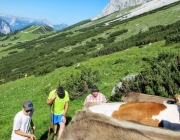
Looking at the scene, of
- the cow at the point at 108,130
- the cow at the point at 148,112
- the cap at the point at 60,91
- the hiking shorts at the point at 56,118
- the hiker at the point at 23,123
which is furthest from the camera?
the hiking shorts at the point at 56,118

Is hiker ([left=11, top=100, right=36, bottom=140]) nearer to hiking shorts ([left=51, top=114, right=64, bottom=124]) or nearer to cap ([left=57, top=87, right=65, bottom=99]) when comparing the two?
cap ([left=57, top=87, right=65, bottom=99])

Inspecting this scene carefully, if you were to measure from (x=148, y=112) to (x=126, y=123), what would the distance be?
2.17 metres

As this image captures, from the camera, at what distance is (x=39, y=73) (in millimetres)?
37219

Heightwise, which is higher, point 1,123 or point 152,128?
point 152,128

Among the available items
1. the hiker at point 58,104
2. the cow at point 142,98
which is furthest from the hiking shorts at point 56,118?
the cow at point 142,98

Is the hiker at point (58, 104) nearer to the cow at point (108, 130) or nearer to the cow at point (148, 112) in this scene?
the cow at point (148, 112)

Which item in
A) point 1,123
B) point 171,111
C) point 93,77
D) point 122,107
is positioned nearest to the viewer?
point 171,111

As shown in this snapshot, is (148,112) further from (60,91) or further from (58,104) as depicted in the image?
(58,104)

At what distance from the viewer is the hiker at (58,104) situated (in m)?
9.52

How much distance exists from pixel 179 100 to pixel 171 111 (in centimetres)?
37

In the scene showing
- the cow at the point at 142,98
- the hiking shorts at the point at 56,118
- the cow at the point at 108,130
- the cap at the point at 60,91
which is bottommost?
the hiking shorts at the point at 56,118

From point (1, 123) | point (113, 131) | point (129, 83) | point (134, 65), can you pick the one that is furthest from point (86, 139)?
point (134, 65)

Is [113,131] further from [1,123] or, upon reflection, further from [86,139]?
[1,123]

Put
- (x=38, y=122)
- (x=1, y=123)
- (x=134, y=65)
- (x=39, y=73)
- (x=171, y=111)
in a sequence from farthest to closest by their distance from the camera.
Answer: (x=39, y=73)
(x=134, y=65)
(x=1, y=123)
(x=38, y=122)
(x=171, y=111)
